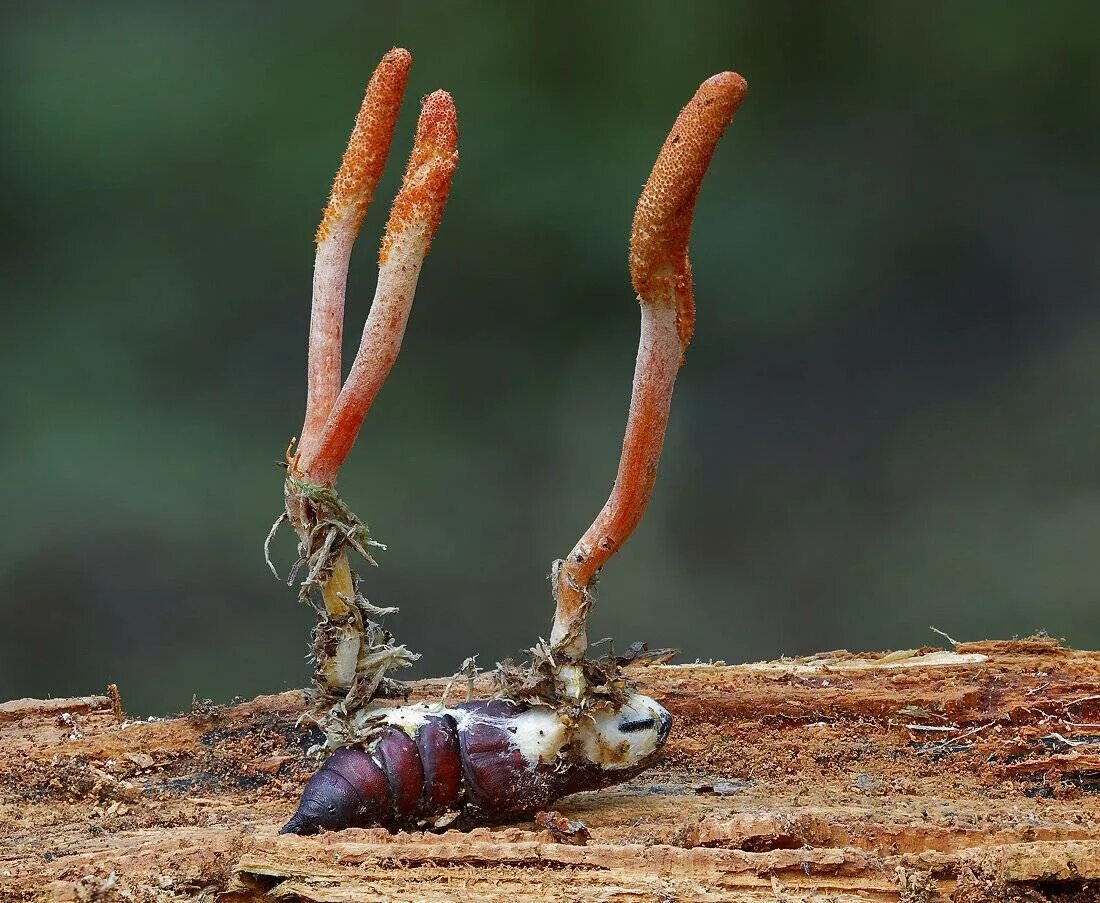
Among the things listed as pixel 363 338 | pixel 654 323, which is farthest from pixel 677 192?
pixel 363 338

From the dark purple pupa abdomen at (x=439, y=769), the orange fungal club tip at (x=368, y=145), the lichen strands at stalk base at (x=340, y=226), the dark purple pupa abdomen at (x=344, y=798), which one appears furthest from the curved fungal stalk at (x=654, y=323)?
the orange fungal club tip at (x=368, y=145)

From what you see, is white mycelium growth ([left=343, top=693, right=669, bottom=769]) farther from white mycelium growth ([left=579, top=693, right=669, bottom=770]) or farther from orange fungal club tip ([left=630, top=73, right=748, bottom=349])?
orange fungal club tip ([left=630, top=73, right=748, bottom=349])

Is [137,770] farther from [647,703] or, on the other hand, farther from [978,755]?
[978,755]

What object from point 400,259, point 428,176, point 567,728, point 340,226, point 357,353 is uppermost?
point 428,176

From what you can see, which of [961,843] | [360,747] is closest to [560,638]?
[360,747]

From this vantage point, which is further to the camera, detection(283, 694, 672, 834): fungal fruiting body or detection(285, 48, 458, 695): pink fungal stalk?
detection(285, 48, 458, 695): pink fungal stalk

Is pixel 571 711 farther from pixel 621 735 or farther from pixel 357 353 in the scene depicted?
pixel 357 353

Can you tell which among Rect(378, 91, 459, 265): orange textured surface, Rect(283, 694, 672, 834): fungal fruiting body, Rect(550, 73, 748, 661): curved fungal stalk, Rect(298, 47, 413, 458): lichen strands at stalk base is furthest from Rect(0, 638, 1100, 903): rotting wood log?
Rect(378, 91, 459, 265): orange textured surface
